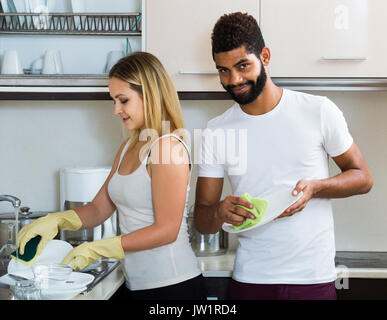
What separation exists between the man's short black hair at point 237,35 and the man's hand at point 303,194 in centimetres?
39

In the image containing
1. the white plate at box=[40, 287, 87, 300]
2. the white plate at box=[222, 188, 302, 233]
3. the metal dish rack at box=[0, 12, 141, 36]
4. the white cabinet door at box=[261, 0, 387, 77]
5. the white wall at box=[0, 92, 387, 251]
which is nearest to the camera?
the white plate at box=[40, 287, 87, 300]

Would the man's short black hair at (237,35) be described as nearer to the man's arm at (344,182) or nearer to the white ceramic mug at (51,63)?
the man's arm at (344,182)

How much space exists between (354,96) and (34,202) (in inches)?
54.7

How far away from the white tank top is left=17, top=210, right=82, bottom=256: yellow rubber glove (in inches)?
7.9

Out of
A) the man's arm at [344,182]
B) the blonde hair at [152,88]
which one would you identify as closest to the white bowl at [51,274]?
the blonde hair at [152,88]

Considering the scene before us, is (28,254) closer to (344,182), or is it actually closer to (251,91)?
(251,91)

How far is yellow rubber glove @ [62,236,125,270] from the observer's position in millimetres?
1305

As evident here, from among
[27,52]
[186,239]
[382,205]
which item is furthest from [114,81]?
[382,205]

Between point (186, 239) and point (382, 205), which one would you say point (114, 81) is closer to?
point (186, 239)

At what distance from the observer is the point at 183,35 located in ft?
5.75

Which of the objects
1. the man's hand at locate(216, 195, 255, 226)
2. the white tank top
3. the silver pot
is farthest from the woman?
the silver pot

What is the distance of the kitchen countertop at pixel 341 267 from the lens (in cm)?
144

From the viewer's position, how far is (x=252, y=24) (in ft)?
4.60

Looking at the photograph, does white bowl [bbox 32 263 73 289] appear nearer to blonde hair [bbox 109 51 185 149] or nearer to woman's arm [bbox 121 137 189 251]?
woman's arm [bbox 121 137 189 251]
